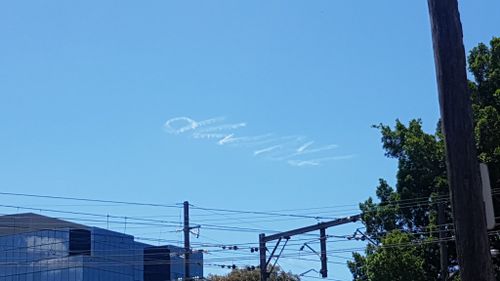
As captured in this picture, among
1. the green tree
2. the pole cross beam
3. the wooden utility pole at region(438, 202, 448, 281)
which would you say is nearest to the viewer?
the wooden utility pole at region(438, 202, 448, 281)

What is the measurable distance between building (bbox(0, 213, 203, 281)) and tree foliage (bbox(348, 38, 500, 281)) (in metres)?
→ 36.5

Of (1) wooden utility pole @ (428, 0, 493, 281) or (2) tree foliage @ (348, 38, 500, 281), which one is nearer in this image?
(1) wooden utility pole @ (428, 0, 493, 281)

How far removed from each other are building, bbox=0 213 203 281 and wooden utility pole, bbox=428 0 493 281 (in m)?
59.5

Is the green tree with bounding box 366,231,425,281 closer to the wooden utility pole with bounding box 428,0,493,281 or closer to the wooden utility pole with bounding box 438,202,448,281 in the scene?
the wooden utility pole with bounding box 438,202,448,281

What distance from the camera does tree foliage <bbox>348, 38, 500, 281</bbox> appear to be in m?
28.1

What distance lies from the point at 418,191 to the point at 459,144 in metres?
24.1

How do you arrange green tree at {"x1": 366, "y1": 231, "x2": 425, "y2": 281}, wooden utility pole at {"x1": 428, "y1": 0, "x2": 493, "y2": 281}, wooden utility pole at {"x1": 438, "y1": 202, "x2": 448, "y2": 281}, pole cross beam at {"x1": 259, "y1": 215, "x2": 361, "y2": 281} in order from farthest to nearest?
pole cross beam at {"x1": 259, "y1": 215, "x2": 361, "y2": 281}, green tree at {"x1": 366, "y1": 231, "x2": 425, "y2": 281}, wooden utility pole at {"x1": 438, "y1": 202, "x2": 448, "y2": 281}, wooden utility pole at {"x1": 428, "y1": 0, "x2": 493, "y2": 281}

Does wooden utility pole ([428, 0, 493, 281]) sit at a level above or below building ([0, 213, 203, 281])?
below

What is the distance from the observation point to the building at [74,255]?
224ft

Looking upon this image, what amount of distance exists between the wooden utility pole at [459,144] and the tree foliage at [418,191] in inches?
826

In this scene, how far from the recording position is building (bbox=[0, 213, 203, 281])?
68.1 meters

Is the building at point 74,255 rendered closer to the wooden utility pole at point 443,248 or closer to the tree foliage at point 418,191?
the tree foliage at point 418,191

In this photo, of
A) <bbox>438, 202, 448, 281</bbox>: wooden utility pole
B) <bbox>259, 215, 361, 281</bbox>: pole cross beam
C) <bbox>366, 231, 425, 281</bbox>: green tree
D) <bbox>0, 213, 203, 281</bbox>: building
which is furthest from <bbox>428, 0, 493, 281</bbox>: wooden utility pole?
<bbox>0, 213, 203, 281</bbox>: building

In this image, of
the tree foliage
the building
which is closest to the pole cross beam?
the tree foliage
